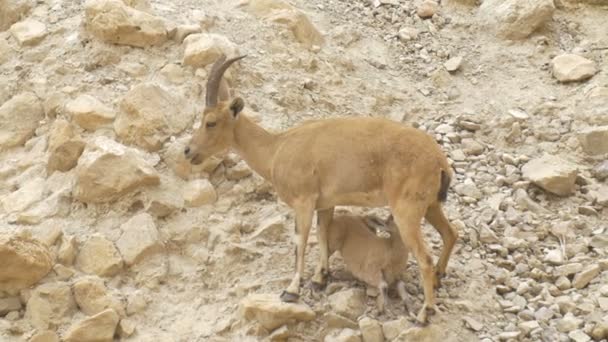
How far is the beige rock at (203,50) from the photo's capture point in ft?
31.8

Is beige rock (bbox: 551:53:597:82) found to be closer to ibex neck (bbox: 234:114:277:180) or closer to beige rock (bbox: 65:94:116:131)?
ibex neck (bbox: 234:114:277:180)

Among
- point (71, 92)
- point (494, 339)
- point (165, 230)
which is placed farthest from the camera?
point (71, 92)

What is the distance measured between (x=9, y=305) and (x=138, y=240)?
1261 millimetres

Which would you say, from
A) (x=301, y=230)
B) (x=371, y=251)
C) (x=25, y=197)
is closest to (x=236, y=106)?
(x=301, y=230)

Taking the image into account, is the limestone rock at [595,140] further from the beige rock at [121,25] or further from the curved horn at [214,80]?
the beige rock at [121,25]

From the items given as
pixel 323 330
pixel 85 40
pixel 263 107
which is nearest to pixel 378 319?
pixel 323 330

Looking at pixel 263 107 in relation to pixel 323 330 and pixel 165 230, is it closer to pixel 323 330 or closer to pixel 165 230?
pixel 165 230

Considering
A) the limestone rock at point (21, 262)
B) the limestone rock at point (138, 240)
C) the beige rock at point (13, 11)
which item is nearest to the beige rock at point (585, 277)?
the limestone rock at point (138, 240)

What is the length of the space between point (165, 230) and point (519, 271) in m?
Result: 3.37

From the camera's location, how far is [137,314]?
7.71 metres

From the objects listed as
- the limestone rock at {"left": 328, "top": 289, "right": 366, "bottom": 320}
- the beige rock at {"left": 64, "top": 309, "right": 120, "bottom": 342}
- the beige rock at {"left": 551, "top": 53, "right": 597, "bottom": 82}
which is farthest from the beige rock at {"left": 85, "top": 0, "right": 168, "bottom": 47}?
the beige rock at {"left": 551, "top": 53, "right": 597, "bottom": 82}

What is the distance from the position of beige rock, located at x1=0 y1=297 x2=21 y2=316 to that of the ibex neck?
2429 millimetres

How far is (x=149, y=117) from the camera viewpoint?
9.00m

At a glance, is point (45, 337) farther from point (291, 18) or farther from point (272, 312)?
point (291, 18)
